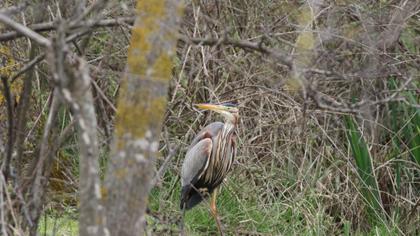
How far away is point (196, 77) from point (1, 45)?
177cm

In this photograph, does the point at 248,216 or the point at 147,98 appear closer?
the point at 147,98

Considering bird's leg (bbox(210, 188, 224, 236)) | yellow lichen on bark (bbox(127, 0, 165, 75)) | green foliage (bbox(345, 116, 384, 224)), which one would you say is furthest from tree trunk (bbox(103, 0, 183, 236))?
green foliage (bbox(345, 116, 384, 224))

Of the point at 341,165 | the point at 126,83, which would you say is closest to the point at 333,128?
the point at 341,165

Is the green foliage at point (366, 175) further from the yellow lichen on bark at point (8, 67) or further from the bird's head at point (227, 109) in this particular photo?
the yellow lichen on bark at point (8, 67)

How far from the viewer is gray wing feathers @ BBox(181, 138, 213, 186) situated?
23.8 feet

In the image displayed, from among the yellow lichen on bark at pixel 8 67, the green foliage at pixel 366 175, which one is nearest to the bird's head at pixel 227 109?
the green foliage at pixel 366 175

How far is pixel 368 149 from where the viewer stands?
7609 mm

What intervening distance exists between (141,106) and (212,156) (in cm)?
463

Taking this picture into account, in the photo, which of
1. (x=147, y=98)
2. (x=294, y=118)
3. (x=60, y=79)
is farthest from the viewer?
(x=294, y=118)

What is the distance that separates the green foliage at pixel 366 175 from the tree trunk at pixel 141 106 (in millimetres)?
4813

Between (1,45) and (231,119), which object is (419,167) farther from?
(1,45)

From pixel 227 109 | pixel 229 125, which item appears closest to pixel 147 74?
pixel 227 109

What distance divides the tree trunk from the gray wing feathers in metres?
4.24

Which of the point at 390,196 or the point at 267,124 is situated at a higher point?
the point at 267,124
